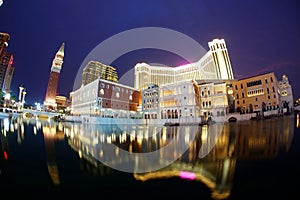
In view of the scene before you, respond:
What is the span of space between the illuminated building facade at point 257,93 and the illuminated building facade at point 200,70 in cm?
4238

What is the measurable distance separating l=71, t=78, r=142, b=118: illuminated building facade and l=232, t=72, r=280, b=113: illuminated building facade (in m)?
37.3

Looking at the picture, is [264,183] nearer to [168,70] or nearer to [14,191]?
[14,191]

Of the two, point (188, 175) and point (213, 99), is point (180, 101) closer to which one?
point (213, 99)

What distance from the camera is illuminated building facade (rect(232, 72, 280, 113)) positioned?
43.6 meters

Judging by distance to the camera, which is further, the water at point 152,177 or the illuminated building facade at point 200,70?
the illuminated building facade at point 200,70

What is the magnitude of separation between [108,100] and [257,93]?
163 ft

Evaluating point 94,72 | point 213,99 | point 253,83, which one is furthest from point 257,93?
point 94,72

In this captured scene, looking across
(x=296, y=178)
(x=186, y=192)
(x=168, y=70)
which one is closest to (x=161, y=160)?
(x=186, y=192)

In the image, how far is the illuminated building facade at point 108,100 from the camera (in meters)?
48.2

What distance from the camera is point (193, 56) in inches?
4855

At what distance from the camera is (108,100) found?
5038cm

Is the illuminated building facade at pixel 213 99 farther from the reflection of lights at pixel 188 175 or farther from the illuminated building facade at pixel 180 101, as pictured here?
the reflection of lights at pixel 188 175

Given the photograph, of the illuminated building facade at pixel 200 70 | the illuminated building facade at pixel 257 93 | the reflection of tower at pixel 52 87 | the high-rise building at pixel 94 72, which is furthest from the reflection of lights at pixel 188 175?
the high-rise building at pixel 94 72

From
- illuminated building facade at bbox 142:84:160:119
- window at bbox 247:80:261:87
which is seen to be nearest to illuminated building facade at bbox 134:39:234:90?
window at bbox 247:80:261:87
